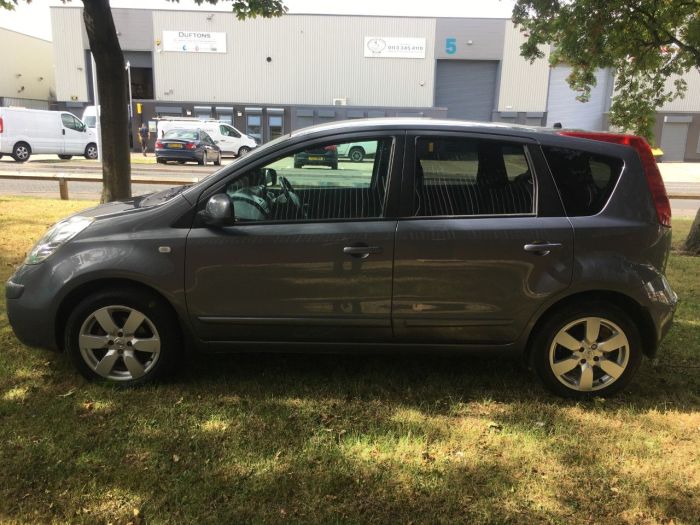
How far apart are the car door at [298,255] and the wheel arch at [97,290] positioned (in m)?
0.12

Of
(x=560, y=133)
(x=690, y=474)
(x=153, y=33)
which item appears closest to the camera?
(x=690, y=474)

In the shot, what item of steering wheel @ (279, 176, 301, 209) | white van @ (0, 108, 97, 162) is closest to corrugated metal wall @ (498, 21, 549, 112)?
white van @ (0, 108, 97, 162)

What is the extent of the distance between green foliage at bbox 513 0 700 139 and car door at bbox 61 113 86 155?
20.9 m

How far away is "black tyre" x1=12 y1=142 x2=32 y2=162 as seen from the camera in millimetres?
21984

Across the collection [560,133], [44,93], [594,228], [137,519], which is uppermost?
[44,93]

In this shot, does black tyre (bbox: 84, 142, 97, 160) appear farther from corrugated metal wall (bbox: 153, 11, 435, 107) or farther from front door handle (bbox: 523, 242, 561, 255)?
front door handle (bbox: 523, 242, 561, 255)

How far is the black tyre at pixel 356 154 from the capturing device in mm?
3470

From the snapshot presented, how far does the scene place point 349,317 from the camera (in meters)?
3.40

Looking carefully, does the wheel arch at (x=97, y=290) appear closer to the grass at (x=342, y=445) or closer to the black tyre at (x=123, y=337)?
the black tyre at (x=123, y=337)

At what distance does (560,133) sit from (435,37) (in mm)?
38354

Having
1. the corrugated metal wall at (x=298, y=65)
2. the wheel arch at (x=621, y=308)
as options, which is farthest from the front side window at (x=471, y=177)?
the corrugated metal wall at (x=298, y=65)

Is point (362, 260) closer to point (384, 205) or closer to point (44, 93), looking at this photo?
point (384, 205)

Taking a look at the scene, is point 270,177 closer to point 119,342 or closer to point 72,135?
point 119,342

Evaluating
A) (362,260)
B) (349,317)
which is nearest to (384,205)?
(362,260)
